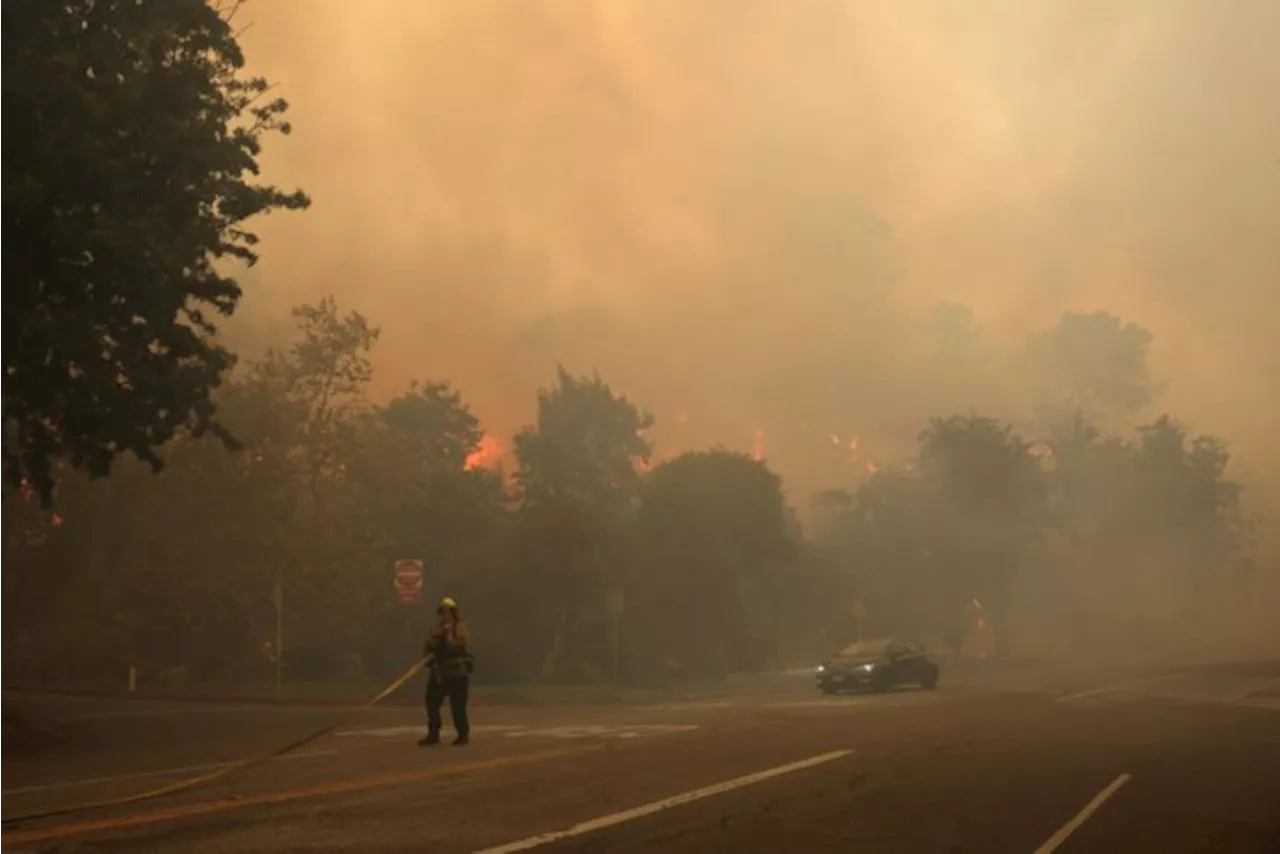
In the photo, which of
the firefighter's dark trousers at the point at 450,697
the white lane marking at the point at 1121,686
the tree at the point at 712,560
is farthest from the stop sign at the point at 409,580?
the tree at the point at 712,560

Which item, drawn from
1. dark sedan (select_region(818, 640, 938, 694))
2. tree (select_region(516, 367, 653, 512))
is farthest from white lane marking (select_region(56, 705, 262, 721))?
tree (select_region(516, 367, 653, 512))

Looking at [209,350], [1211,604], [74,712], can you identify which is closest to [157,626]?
[74,712]

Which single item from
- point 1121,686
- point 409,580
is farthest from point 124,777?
point 1121,686

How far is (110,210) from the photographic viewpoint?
1672cm

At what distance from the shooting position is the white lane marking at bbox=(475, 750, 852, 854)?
26.8ft

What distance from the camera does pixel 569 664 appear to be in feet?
154

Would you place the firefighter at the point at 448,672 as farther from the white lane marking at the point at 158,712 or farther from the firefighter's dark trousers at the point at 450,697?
the white lane marking at the point at 158,712

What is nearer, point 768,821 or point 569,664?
point 768,821

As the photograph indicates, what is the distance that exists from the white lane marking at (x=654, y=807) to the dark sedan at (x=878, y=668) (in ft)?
53.0

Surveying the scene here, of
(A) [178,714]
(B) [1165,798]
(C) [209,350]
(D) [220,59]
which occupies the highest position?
(D) [220,59]

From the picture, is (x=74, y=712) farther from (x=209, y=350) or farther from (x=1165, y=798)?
(x=1165, y=798)

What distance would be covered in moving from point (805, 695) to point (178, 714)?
14.7 m

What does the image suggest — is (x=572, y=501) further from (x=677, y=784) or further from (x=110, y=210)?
(x=677, y=784)

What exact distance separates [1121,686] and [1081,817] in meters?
23.1
